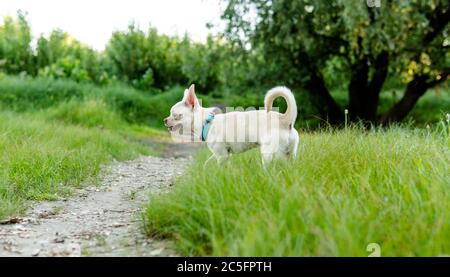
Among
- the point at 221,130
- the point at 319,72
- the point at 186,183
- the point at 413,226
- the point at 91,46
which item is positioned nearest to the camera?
the point at 413,226

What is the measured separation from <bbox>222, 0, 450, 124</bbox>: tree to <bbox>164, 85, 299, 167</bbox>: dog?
6168 mm

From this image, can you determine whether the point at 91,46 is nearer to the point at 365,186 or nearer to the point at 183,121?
the point at 183,121

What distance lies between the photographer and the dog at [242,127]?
4.95 metres

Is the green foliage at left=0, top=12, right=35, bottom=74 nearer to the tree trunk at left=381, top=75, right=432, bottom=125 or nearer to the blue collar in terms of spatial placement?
the tree trunk at left=381, top=75, right=432, bottom=125

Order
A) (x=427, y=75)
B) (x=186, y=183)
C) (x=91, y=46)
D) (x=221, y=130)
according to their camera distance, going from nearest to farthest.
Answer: (x=186, y=183) < (x=221, y=130) < (x=427, y=75) < (x=91, y=46)

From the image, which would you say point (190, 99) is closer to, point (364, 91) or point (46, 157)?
point (46, 157)

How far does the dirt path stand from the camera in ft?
12.2

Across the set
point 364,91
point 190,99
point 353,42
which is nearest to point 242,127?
point 190,99

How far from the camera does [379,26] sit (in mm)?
11461

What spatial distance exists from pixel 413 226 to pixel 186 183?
1919 millimetres

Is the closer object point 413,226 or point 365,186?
point 413,226

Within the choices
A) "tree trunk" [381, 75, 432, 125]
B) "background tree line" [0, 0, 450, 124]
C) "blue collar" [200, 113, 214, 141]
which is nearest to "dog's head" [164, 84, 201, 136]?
"blue collar" [200, 113, 214, 141]
